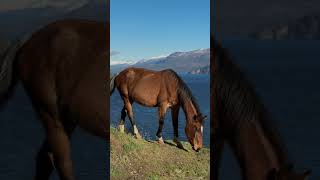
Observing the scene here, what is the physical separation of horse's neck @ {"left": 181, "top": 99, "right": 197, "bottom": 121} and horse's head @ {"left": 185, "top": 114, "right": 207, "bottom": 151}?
0.05m

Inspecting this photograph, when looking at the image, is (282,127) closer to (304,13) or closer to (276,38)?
(276,38)

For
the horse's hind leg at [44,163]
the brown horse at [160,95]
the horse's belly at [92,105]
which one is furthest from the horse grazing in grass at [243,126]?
the horse's hind leg at [44,163]

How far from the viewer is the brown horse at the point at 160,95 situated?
4559mm

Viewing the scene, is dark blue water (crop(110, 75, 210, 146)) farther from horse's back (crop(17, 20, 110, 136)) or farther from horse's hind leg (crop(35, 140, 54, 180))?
horse's hind leg (crop(35, 140, 54, 180))

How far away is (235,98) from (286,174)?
784 mm

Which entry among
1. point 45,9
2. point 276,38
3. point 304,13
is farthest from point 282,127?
point 45,9

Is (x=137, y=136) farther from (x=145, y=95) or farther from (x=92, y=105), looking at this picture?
(x=92, y=105)

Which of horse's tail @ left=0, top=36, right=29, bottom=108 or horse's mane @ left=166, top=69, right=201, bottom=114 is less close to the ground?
horse's tail @ left=0, top=36, right=29, bottom=108

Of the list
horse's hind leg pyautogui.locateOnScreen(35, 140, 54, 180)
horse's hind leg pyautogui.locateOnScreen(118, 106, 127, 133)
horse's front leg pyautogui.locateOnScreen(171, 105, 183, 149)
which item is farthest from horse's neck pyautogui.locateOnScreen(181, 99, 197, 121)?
horse's hind leg pyautogui.locateOnScreen(35, 140, 54, 180)

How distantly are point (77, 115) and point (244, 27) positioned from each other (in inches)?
64.6

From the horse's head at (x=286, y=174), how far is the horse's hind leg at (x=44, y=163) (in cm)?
179

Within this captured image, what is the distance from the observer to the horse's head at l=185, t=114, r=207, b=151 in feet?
15.0

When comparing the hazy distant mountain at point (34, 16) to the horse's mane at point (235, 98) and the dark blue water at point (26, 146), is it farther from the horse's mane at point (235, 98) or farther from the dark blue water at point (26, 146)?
the horse's mane at point (235, 98)

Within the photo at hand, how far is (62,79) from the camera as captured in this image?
3.90 m
